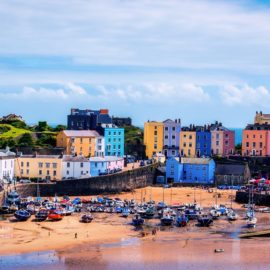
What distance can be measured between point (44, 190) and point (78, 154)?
1546 cm

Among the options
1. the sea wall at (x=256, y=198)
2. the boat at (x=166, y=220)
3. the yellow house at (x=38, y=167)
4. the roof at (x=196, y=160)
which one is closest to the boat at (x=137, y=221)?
the boat at (x=166, y=220)

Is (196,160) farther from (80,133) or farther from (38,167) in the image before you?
(38,167)

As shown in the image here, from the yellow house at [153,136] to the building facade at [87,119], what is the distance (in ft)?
18.7

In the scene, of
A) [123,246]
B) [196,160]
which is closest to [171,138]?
[196,160]

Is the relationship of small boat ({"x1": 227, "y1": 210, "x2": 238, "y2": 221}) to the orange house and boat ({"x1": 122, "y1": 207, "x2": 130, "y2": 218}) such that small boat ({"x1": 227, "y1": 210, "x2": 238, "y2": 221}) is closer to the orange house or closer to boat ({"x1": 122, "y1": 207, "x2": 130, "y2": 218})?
boat ({"x1": 122, "y1": 207, "x2": 130, "y2": 218})

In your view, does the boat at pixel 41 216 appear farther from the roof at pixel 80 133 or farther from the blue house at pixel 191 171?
the roof at pixel 80 133

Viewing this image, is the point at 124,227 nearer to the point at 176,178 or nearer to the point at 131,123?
the point at 176,178

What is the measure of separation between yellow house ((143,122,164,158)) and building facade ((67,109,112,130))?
569 cm

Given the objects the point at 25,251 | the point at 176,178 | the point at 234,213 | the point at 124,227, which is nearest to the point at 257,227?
the point at 234,213

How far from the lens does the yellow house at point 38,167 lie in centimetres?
6700

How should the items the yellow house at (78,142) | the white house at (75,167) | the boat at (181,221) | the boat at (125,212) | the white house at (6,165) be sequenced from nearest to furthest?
the boat at (181,221), the boat at (125,212), the white house at (6,165), the white house at (75,167), the yellow house at (78,142)

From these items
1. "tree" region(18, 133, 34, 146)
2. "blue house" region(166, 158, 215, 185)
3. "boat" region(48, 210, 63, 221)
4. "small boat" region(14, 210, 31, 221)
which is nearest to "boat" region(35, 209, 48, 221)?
"boat" region(48, 210, 63, 221)

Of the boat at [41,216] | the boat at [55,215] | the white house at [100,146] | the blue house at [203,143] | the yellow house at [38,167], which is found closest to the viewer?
the boat at [41,216]

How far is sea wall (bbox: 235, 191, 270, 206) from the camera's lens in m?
62.4
